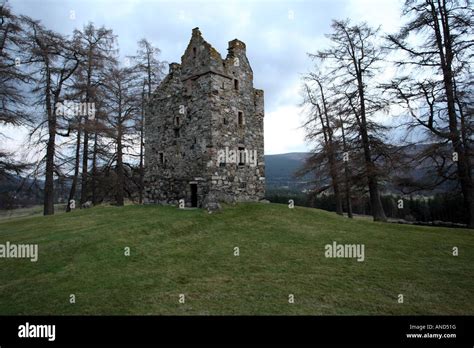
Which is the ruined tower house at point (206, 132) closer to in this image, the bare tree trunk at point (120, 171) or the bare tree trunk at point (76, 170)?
the bare tree trunk at point (120, 171)

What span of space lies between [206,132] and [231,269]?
10.6 metres

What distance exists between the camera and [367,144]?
65.9 ft

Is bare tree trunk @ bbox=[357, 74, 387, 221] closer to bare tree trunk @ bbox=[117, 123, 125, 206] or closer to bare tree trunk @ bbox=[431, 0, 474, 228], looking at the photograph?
bare tree trunk @ bbox=[431, 0, 474, 228]

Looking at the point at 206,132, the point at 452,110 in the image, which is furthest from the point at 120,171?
the point at 452,110

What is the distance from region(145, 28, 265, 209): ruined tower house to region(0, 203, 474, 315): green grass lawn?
364cm

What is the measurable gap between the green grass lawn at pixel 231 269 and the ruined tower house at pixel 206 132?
3.64m

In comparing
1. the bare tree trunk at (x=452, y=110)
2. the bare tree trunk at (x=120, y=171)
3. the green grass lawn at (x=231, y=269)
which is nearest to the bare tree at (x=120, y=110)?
the bare tree trunk at (x=120, y=171)

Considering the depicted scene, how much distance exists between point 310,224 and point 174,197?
32.9ft

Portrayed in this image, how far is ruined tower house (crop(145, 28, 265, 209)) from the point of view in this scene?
1798 cm

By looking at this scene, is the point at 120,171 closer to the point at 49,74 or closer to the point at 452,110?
the point at 49,74

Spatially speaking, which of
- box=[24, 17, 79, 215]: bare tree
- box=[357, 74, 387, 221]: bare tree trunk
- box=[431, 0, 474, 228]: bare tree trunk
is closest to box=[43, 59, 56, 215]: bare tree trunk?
box=[24, 17, 79, 215]: bare tree

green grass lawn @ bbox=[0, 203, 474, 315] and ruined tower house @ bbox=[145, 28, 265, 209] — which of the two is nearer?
green grass lawn @ bbox=[0, 203, 474, 315]
